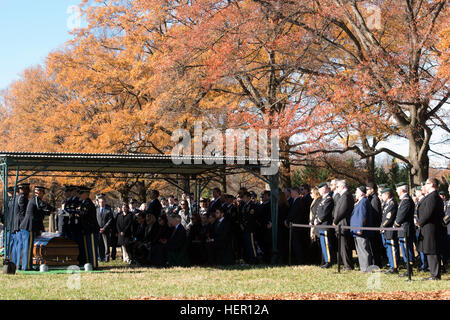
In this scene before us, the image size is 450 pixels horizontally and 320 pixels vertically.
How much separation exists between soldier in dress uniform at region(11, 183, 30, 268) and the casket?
1.35 feet

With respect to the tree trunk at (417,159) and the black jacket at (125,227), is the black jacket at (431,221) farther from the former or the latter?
the black jacket at (125,227)

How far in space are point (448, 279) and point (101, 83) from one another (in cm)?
1876

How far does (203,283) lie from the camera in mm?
9930

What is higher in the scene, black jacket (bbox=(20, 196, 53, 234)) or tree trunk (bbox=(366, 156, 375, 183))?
tree trunk (bbox=(366, 156, 375, 183))

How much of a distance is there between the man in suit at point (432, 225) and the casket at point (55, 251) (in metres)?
8.02

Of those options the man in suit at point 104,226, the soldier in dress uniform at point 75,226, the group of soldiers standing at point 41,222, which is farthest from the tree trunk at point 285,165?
the soldier in dress uniform at point 75,226

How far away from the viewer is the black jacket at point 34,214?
12477mm

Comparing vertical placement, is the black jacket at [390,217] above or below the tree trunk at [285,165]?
below

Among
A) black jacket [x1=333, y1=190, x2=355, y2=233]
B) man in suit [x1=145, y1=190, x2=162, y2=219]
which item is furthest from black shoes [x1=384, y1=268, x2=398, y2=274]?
man in suit [x1=145, y1=190, x2=162, y2=219]

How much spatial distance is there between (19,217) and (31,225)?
0.54 metres

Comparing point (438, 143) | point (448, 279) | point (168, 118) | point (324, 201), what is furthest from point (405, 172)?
point (448, 279)

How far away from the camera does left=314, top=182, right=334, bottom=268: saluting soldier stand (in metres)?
12.3

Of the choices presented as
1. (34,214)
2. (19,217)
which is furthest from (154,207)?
(19,217)

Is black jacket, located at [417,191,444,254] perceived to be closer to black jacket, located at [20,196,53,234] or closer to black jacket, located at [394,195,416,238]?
black jacket, located at [394,195,416,238]
